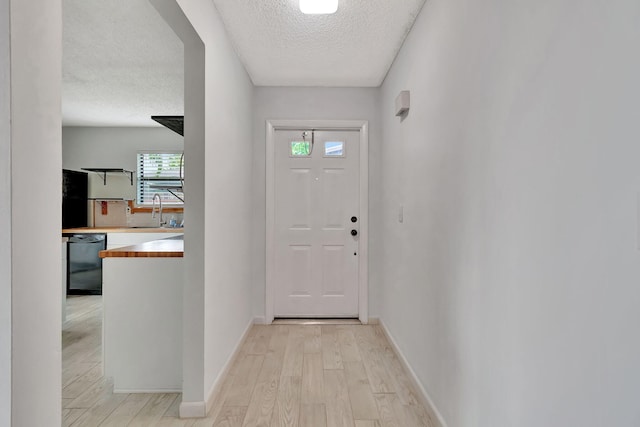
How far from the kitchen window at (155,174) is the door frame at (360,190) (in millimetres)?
2377

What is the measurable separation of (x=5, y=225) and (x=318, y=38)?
2.49 meters

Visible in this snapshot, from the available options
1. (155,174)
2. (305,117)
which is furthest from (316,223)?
(155,174)

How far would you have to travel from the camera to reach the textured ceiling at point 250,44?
2416 millimetres

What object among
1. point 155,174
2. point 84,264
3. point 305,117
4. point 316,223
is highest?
point 305,117

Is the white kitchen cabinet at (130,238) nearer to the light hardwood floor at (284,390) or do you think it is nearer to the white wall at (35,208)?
Result: the light hardwood floor at (284,390)

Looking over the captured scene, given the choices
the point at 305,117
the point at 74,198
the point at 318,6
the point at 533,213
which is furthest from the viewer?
the point at 74,198

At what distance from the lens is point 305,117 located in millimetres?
3834

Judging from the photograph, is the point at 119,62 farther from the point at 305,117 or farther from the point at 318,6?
the point at 318,6

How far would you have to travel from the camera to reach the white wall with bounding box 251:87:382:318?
383 centimetres

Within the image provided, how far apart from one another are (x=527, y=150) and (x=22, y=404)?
1492mm

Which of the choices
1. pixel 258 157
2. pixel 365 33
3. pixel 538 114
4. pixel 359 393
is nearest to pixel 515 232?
pixel 538 114

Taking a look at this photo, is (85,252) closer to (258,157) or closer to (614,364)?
(258,157)

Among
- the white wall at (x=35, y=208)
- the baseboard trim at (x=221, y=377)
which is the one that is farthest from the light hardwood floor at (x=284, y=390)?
the white wall at (x=35, y=208)

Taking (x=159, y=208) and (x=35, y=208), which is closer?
(x=35, y=208)
